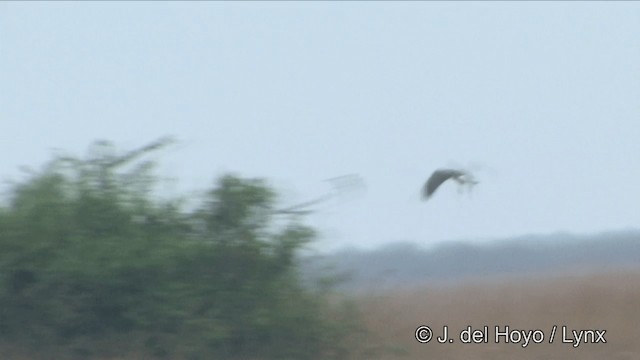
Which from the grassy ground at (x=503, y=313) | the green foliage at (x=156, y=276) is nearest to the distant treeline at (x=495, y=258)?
the grassy ground at (x=503, y=313)

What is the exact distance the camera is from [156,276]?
1465cm

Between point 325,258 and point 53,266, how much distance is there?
7.98 feet

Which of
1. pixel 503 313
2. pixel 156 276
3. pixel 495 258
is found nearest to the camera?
pixel 156 276

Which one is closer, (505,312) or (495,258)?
(505,312)

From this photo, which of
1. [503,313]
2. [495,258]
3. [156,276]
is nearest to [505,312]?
[503,313]

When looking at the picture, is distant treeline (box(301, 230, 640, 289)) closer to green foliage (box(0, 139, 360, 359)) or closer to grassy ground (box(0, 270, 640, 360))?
grassy ground (box(0, 270, 640, 360))

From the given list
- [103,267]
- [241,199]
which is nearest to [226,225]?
[241,199]

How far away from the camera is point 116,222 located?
14.9 m

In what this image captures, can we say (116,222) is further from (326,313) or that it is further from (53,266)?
(326,313)

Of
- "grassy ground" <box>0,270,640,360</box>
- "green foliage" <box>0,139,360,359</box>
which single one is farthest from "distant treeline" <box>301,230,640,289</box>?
"green foliage" <box>0,139,360,359</box>

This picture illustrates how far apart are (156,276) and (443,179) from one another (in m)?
3.18

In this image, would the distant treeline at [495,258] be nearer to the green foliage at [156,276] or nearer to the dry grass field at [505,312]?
the dry grass field at [505,312]

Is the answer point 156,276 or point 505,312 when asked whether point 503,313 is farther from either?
point 156,276

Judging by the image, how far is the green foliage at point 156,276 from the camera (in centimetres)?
1460
